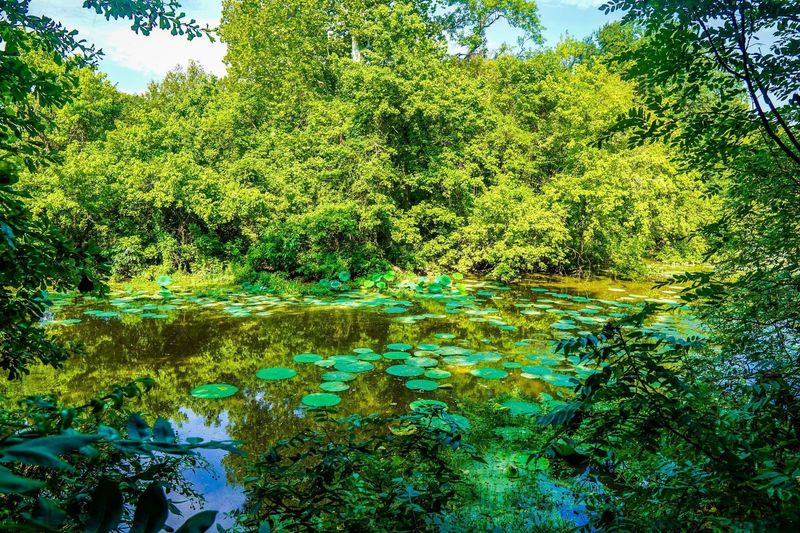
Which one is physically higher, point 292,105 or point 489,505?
point 292,105

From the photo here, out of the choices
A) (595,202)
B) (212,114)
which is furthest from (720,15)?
(212,114)

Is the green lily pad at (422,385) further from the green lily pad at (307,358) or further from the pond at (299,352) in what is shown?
the green lily pad at (307,358)

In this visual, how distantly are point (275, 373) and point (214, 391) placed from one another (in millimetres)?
751

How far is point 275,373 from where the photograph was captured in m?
5.56

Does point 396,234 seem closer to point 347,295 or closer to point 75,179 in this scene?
point 347,295

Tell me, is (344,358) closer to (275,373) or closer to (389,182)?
(275,373)

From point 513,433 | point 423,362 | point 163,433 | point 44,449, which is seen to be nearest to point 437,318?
point 423,362

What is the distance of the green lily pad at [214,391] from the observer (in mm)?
4988

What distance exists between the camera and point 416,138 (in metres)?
12.9

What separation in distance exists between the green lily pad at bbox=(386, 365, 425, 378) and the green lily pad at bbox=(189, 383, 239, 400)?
1868mm

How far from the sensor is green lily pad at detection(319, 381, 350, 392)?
5.03 m

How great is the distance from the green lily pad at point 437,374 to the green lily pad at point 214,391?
7.57 feet

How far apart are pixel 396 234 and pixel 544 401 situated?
25.9ft

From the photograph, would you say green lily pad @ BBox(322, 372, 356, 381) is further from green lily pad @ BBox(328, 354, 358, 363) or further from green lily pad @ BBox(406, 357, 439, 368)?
green lily pad @ BBox(406, 357, 439, 368)
